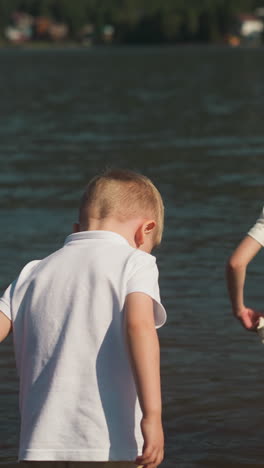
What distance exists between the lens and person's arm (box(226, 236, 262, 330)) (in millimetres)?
3456

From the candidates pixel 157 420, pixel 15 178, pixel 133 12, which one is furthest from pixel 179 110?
pixel 133 12

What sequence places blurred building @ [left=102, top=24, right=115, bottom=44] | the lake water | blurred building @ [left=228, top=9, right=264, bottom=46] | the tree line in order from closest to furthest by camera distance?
the lake water, blurred building @ [left=228, top=9, right=264, bottom=46], the tree line, blurred building @ [left=102, top=24, right=115, bottom=44]

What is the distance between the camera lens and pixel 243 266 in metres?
3.48

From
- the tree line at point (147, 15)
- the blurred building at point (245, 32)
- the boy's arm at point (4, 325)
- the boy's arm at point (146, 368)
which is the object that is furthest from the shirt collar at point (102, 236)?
the tree line at point (147, 15)

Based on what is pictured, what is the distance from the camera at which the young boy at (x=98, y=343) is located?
9.25 ft

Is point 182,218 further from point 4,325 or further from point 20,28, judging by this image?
point 20,28

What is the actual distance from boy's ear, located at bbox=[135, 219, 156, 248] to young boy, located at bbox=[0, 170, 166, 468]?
21 millimetres

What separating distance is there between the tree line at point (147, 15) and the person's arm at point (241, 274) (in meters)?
141

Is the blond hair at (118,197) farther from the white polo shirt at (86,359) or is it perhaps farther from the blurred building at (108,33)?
the blurred building at (108,33)

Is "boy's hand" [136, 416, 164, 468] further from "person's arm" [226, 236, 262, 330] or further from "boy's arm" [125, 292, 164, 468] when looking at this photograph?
"person's arm" [226, 236, 262, 330]

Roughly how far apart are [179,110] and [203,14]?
116 metres

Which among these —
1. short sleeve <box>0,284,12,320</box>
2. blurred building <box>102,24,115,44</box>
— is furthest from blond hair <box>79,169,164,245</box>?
blurred building <box>102,24,115,44</box>

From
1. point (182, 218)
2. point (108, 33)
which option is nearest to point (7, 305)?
point (182, 218)

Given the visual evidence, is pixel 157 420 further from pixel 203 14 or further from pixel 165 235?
pixel 203 14
